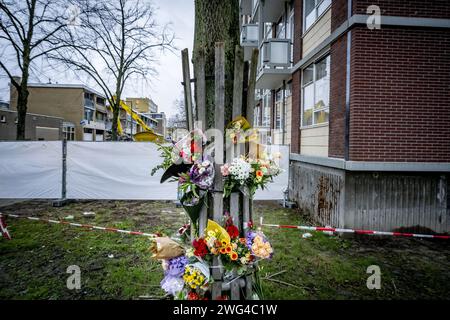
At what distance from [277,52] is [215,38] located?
8.94m

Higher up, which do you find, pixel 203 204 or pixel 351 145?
pixel 351 145

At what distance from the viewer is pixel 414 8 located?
6.44 metres

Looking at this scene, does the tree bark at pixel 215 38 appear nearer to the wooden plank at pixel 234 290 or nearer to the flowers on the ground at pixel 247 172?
the flowers on the ground at pixel 247 172

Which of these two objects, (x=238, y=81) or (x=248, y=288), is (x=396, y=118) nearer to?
(x=238, y=81)

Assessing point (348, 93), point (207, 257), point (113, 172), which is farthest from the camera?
point (113, 172)

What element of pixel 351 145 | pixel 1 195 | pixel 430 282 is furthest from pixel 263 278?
pixel 1 195

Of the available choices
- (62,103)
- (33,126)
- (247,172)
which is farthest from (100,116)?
(247,172)

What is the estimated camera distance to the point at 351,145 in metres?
6.40

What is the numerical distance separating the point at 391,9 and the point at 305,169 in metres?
4.77

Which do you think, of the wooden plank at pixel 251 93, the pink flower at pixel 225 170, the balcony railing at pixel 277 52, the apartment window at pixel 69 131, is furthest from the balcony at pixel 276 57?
the apartment window at pixel 69 131

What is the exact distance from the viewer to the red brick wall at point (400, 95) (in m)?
6.38

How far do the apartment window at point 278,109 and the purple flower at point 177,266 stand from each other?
37.3 feet

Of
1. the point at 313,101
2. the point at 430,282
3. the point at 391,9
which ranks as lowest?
the point at 430,282
